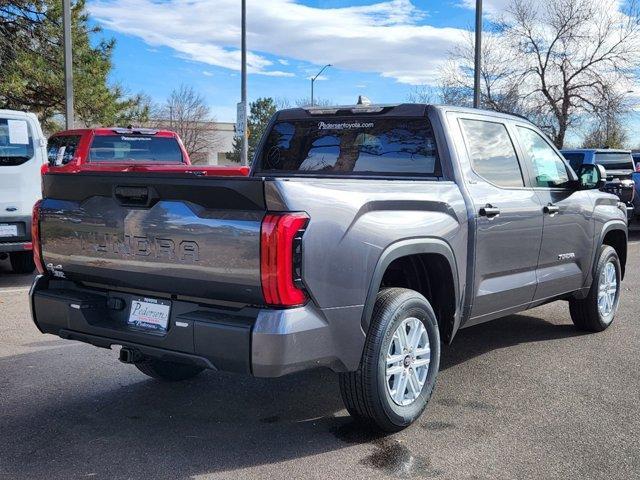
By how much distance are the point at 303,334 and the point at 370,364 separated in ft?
1.81

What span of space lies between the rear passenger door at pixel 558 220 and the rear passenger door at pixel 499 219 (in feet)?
0.53

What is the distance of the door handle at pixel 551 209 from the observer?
210 inches

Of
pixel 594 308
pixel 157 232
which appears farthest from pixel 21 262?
pixel 594 308

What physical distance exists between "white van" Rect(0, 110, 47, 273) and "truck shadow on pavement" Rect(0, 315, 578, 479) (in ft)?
12.5

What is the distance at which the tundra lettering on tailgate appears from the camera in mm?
3445

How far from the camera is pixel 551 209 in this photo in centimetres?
538

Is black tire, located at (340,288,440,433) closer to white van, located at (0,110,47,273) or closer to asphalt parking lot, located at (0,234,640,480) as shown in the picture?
asphalt parking lot, located at (0,234,640,480)

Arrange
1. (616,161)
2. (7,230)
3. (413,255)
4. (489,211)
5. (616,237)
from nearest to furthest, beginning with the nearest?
(413,255) → (489,211) → (616,237) → (7,230) → (616,161)

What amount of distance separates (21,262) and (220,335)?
754cm

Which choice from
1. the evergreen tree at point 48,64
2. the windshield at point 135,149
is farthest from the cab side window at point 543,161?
the evergreen tree at point 48,64

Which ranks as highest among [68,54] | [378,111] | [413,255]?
[68,54]

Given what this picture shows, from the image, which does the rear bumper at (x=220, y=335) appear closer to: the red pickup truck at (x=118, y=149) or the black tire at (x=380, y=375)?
the black tire at (x=380, y=375)

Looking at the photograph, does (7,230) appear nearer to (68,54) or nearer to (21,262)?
(21,262)

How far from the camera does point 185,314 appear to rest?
11.5ft
